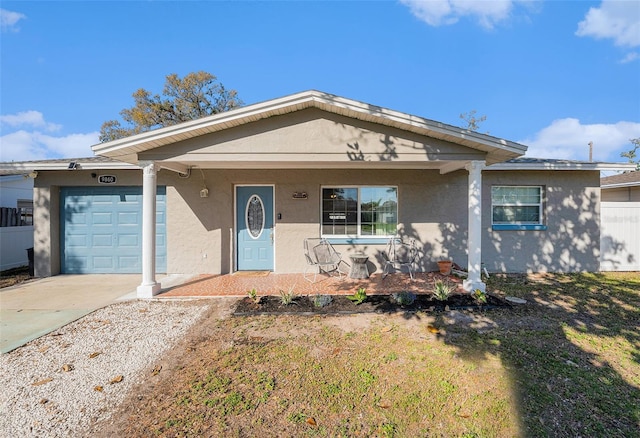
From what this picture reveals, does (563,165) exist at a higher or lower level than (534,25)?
lower

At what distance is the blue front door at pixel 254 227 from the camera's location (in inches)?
313

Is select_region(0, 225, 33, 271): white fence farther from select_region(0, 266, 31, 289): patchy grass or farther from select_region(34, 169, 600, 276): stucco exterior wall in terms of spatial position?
select_region(34, 169, 600, 276): stucco exterior wall

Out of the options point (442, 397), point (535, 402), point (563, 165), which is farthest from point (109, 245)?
point (563, 165)

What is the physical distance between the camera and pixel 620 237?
27.7 feet

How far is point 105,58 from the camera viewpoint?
33.1 ft

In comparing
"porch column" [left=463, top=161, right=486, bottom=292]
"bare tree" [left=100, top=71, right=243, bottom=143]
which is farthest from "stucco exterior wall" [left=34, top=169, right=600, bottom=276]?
"bare tree" [left=100, top=71, right=243, bottom=143]

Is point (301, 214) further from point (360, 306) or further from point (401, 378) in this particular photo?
point (401, 378)

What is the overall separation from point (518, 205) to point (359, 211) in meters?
4.56

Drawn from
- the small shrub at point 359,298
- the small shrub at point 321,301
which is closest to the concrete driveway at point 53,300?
the small shrub at point 321,301

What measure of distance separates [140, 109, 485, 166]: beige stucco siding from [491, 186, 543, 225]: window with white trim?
4.03 meters

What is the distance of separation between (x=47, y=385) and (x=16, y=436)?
2.70ft

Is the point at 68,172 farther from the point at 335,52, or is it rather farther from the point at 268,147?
the point at 335,52

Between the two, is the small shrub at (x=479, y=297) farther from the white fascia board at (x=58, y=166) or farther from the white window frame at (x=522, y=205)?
the white fascia board at (x=58, y=166)

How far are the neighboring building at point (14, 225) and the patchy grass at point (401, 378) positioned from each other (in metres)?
8.69
